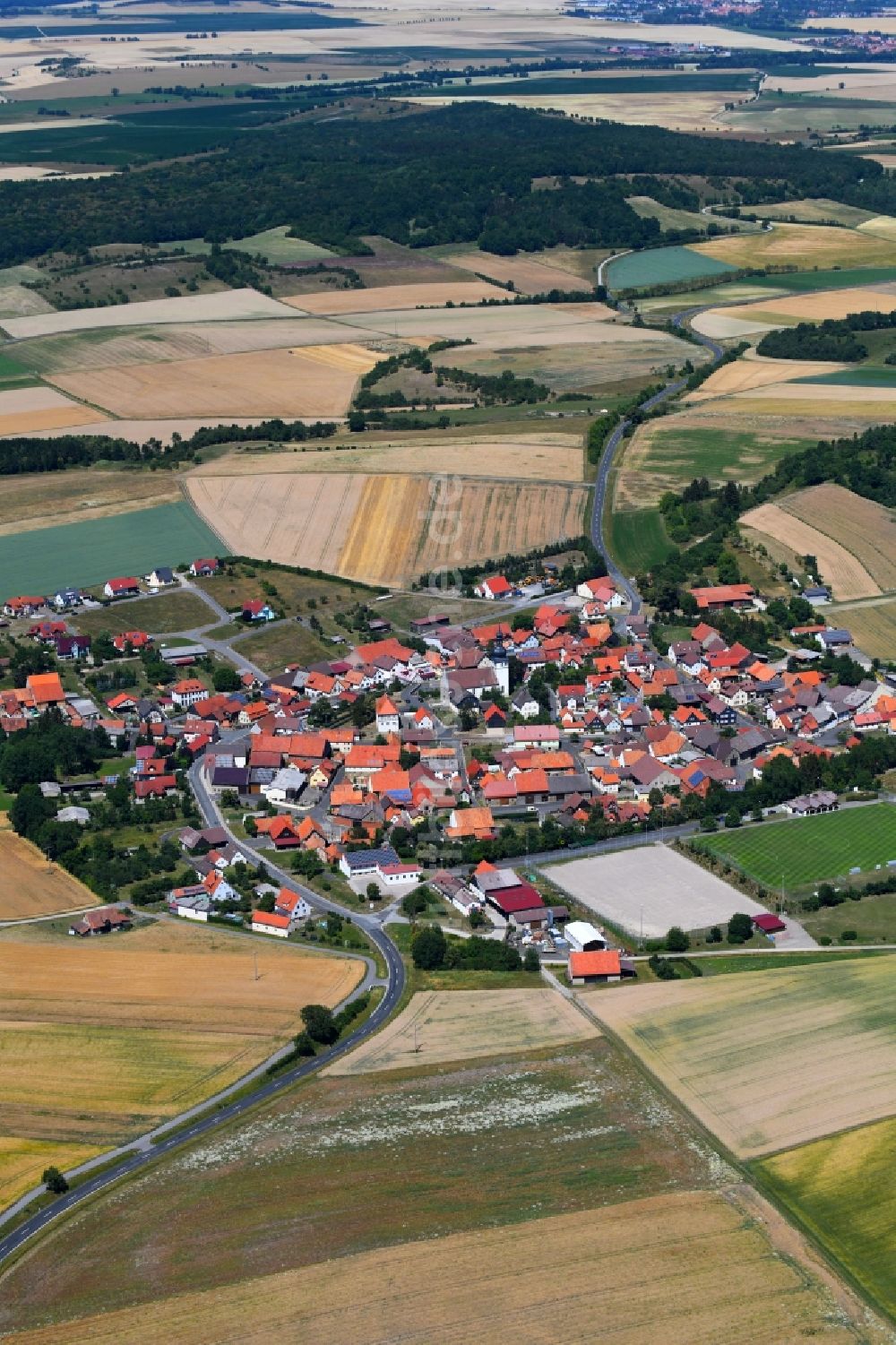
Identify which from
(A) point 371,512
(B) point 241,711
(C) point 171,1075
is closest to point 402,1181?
(C) point 171,1075

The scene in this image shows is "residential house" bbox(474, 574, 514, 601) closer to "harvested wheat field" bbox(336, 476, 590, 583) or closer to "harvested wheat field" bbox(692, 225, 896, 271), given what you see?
"harvested wheat field" bbox(336, 476, 590, 583)


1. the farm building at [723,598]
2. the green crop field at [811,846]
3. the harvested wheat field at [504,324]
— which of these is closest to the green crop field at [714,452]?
the farm building at [723,598]

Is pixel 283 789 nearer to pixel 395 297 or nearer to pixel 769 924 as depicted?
pixel 769 924

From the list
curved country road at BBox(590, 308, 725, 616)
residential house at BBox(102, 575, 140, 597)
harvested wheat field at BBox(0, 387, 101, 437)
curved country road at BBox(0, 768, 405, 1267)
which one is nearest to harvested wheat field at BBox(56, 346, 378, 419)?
harvested wheat field at BBox(0, 387, 101, 437)

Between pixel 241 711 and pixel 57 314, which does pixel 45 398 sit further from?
pixel 241 711

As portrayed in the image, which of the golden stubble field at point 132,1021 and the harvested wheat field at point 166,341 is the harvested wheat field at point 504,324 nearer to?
the harvested wheat field at point 166,341
